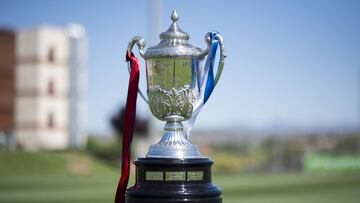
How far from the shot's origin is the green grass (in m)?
21.7

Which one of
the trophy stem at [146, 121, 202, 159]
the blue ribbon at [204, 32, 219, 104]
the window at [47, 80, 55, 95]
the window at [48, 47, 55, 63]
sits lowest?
the trophy stem at [146, 121, 202, 159]

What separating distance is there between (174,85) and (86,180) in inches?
995

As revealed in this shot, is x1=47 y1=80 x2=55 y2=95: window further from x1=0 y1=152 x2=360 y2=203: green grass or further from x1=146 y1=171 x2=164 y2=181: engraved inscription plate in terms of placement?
x1=146 y1=171 x2=164 y2=181: engraved inscription plate

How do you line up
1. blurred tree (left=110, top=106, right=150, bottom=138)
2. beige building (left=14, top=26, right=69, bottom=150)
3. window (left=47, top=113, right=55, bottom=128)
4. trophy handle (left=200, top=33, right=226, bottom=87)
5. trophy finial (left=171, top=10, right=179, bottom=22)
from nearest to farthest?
trophy handle (left=200, top=33, right=226, bottom=87) → trophy finial (left=171, top=10, right=179, bottom=22) → beige building (left=14, top=26, right=69, bottom=150) → window (left=47, top=113, right=55, bottom=128) → blurred tree (left=110, top=106, right=150, bottom=138)

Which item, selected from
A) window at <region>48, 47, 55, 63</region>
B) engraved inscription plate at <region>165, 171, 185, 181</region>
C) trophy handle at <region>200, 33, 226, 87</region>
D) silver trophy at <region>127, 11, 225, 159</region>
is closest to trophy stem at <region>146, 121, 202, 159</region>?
silver trophy at <region>127, 11, 225, 159</region>

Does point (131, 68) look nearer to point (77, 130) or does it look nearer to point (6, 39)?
point (6, 39)

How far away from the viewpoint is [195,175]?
519 cm

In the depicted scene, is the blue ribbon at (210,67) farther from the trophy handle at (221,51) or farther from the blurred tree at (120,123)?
the blurred tree at (120,123)

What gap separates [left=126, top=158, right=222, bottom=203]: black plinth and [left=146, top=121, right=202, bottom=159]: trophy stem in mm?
71

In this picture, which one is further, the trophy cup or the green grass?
the green grass

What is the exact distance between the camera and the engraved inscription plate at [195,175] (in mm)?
5164

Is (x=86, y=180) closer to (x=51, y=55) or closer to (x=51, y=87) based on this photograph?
(x=51, y=55)

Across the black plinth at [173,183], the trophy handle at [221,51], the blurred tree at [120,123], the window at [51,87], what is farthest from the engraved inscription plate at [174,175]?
the blurred tree at [120,123]

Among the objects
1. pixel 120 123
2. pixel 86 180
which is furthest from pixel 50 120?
pixel 86 180
